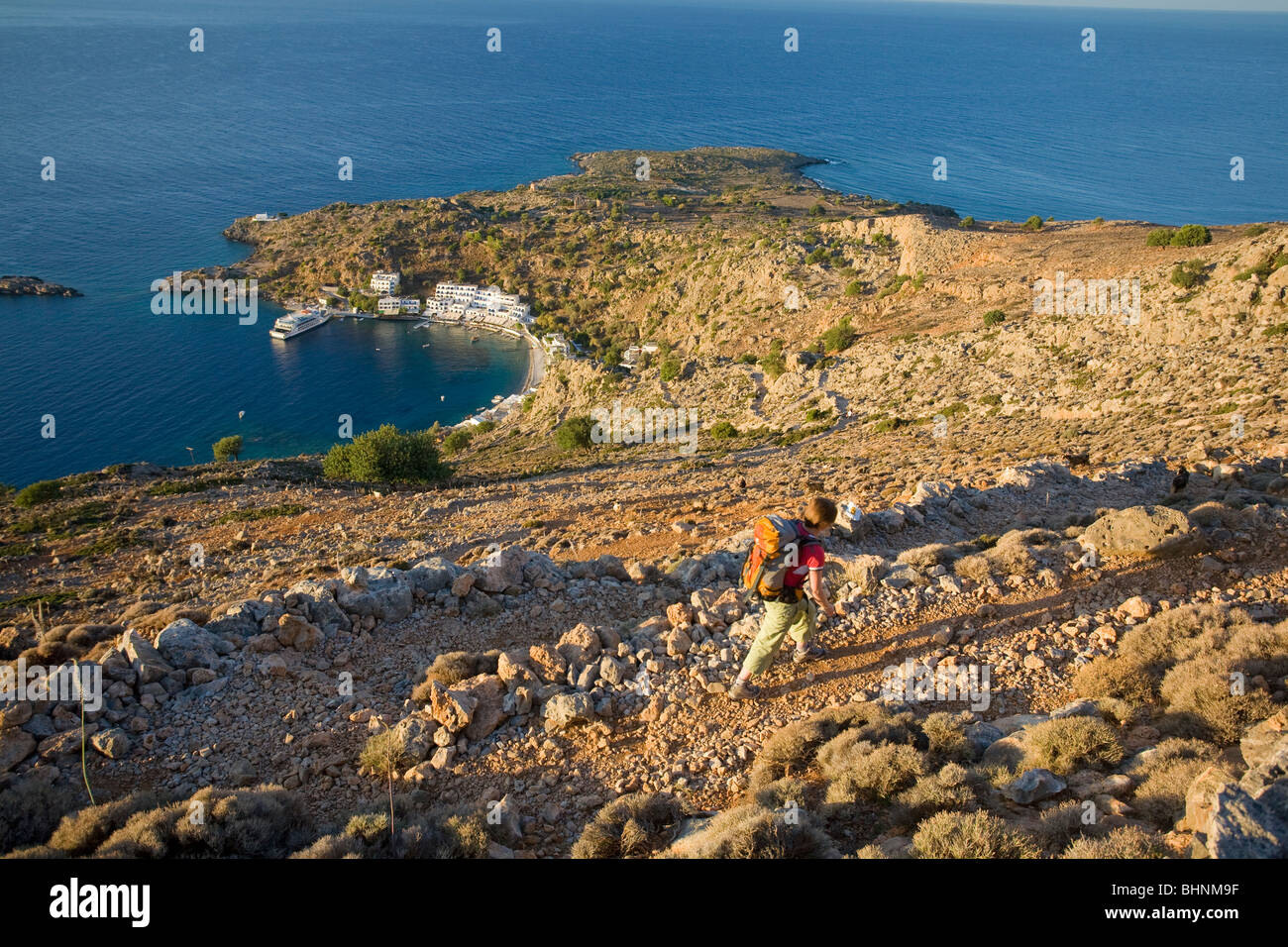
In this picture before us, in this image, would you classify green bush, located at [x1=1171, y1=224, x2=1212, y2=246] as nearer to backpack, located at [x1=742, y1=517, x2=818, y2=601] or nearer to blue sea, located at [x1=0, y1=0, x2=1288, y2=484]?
backpack, located at [x1=742, y1=517, x2=818, y2=601]

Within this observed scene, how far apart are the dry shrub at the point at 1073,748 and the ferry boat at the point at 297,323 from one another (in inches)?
3869

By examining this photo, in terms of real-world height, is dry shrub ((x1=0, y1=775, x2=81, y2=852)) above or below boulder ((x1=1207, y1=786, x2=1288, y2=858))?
below

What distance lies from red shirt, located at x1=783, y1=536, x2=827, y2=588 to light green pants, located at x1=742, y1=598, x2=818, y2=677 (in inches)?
13.0

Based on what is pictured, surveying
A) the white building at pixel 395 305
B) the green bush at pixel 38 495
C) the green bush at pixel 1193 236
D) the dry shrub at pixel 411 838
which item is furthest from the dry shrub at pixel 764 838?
the white building at pixel 395 305

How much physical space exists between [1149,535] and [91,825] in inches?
556

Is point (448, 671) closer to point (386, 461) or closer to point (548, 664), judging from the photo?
point (548, 664)

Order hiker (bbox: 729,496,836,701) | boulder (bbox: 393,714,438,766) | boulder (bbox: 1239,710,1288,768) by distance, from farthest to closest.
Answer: boulder (bbox: 393,714,438,766), hiker (bbox: 729,496,836,701), boulder (bbox: 1239,710,1288,768)

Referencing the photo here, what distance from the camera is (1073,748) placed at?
7.22 m

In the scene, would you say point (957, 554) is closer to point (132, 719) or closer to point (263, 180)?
point (132, 719)

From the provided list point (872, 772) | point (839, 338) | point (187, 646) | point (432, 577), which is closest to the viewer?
point (872, 772)

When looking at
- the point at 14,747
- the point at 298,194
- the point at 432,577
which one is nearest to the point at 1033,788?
the point at 432,577

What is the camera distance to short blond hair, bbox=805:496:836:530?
310 inches

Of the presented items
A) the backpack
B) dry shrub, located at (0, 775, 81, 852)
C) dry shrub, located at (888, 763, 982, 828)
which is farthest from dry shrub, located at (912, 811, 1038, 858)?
dry shrub, located at (0, 775, 81, 852)

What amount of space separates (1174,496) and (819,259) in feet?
153
